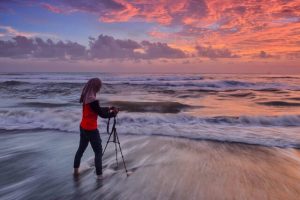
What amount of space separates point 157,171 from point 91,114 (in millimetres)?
1749

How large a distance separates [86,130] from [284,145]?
5.61 m

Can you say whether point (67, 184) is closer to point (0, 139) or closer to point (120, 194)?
Result: point (120, 194)

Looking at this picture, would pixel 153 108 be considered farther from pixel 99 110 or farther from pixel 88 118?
pixel 99 110

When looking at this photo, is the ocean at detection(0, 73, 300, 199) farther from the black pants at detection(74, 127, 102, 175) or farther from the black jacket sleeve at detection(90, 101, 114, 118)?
the black jacket sleeve at detection(90, 101, 114, 118)

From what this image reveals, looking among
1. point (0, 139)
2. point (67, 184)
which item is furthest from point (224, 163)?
point (0, 139)

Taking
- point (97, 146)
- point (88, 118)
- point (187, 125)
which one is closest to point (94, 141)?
point (97, 146)

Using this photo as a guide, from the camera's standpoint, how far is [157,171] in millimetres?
6008

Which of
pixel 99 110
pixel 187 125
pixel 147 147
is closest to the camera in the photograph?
pixel 99 110

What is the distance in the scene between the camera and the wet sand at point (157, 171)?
4.96m

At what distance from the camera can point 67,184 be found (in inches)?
211

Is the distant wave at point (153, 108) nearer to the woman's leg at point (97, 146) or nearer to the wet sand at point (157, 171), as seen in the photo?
the wet sand at point (157, 171)

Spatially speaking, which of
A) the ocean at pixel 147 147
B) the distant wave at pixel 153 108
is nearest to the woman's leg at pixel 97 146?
the ocean at pixel 147 147

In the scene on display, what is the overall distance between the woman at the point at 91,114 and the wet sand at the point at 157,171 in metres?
0.47

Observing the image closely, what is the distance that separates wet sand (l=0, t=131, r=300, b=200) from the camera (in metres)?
4.96
